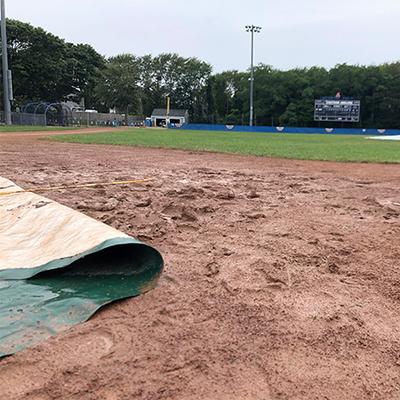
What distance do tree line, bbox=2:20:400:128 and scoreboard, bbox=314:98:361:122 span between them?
7682mm

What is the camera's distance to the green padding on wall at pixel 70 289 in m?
2.60

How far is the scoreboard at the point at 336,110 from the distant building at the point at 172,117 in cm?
2785

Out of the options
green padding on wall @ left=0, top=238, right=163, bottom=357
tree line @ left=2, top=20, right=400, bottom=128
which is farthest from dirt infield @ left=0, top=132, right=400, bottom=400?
tree line @ left=2, top=20, right=400, bottom=128

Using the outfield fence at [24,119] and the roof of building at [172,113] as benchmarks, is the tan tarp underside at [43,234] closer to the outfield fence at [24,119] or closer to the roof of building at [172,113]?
the outfield fence at [24,119]

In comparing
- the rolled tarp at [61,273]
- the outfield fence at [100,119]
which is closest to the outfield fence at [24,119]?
the outfield fence at [100,119]

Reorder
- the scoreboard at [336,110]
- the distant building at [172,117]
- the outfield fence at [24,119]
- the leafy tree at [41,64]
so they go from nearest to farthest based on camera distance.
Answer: the outfield fence at [24,119], the leafy tree at [41,64], the scoreboard at [336,110], the distant building at [172,117]

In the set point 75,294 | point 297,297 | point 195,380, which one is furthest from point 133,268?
point 195,380

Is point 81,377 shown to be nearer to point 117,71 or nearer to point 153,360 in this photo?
point 153,360

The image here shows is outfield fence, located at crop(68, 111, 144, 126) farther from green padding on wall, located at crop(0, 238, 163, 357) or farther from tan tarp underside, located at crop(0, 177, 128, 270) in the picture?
green padding on wall, located at crop(0, 238, 163, 357)

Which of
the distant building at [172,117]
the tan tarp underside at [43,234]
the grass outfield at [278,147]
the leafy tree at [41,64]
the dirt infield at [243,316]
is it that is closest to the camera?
the dirt infield at [243,316]

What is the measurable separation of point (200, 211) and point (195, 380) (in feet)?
12.0

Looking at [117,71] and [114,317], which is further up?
[117,71]

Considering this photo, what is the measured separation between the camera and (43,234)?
4133 millimetres

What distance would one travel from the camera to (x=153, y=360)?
231 cm
